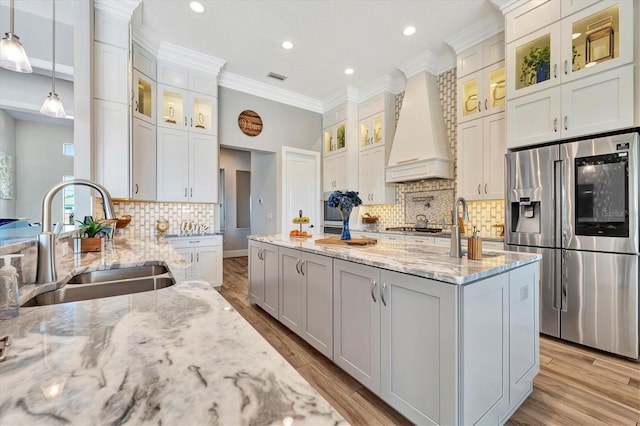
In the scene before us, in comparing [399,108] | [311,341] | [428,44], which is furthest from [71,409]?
[399,108]

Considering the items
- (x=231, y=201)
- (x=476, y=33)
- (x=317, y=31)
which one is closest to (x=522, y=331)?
(x=476, y=33)

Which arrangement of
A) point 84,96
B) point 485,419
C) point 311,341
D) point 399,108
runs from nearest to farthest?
point 485,419 < point 311,341 < point 84,96 < point 399,108

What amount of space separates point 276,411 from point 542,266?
3.08 meters

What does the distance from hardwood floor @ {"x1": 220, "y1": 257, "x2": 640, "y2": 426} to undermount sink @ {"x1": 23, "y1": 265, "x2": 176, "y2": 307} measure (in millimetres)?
1216

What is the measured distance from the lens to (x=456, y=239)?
5.65 feet

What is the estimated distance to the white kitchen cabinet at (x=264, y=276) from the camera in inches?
113

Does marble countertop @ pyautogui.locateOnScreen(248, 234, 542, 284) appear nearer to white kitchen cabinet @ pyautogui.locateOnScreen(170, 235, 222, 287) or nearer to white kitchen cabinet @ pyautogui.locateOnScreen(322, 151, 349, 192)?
white kitchen cabinet @ pyautogui.locateOnScreen(170, 235, 222, 287)

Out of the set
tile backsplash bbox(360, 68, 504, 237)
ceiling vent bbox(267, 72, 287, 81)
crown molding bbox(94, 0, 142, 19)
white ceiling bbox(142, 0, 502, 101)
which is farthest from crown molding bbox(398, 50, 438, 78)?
crown molding bbox(94, 0, 142, 19)

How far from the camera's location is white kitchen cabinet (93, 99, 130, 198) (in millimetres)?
3020

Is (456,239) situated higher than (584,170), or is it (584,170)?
(584,170)

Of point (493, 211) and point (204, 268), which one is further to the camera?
point (204, 268)

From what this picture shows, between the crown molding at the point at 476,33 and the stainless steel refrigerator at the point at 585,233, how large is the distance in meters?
1.59

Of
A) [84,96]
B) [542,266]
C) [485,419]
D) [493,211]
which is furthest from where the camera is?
[493,211]

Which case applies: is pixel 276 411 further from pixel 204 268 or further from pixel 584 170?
pixel 204 268
